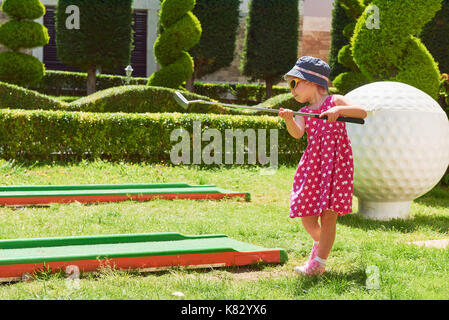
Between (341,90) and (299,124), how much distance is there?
51.4 ft

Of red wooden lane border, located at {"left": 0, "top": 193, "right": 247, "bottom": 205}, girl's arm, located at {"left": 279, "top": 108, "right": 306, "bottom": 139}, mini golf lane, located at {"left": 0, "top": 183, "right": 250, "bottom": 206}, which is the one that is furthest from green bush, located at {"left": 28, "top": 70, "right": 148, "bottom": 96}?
girl's arm, located at {"left": 279, "top": 108, "right": 306, "bottom": 139}

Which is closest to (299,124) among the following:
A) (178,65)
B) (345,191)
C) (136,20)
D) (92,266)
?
(345,191)

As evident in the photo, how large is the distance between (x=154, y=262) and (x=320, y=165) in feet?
4.61

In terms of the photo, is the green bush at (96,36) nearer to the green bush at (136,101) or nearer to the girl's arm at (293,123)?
the green bush at (136,101)

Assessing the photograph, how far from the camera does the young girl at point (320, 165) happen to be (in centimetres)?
407

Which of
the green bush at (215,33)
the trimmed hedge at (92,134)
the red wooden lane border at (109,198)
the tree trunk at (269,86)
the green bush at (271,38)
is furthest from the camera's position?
the tree trunk at (269,86)

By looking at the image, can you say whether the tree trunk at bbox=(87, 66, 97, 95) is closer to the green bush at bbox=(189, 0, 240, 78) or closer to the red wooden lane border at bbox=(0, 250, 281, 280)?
the green bush at bbox=(189, 0, 240, 78)

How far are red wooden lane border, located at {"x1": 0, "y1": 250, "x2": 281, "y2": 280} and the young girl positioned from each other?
0.35 metres

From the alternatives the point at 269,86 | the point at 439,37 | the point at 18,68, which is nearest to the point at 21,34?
the point at 18,68

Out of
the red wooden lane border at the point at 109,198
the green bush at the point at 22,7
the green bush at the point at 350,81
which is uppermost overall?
the green bush at the point at 22,7

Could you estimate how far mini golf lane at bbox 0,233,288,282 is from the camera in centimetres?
383

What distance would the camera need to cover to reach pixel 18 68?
16.2m

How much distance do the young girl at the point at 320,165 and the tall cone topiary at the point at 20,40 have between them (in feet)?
45.1

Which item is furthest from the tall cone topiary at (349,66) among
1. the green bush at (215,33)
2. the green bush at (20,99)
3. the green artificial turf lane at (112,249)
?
the green artificial turf lane at (112,249)
